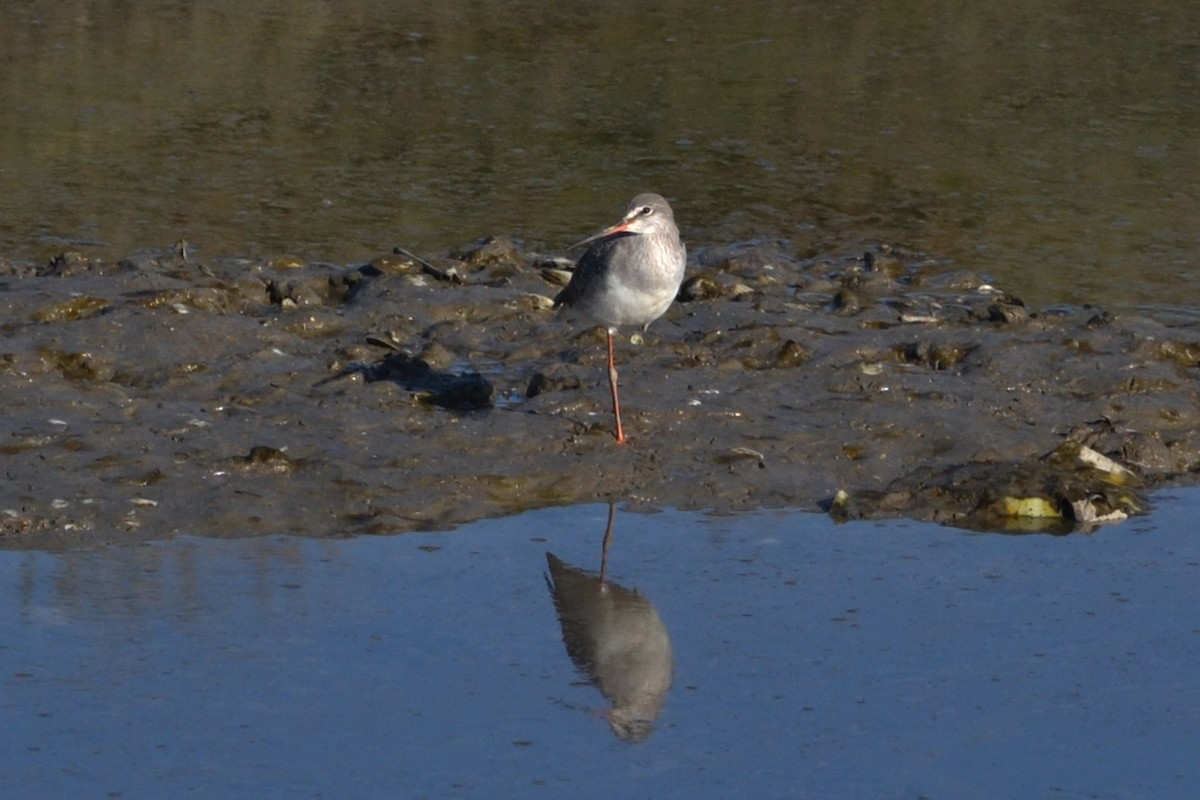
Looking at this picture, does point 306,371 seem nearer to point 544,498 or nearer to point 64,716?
point 544,498

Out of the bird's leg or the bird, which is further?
the bird

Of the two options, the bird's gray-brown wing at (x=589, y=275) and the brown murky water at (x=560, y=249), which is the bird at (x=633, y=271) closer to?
the bird's gray-brown wing at (x=589, y=275)

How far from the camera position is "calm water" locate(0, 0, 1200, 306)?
13.2 m

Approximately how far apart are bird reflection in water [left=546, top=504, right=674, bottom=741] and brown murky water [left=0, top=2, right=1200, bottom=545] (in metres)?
0.94

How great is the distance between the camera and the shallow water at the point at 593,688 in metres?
5.60

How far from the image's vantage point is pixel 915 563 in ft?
24.7

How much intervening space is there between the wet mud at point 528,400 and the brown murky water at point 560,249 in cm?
3

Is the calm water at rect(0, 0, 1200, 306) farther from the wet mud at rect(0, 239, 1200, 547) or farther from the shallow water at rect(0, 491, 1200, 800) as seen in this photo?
the shallow water at rect(0, 491, 1200, 800)

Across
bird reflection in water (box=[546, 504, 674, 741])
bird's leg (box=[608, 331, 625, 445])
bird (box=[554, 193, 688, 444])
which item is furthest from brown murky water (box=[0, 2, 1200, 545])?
bird reflection in water (box=[546, 504, 674, 741])

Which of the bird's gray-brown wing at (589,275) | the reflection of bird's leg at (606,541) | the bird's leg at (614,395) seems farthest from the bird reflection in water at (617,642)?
the bird's gray-brown wing at (589,275)

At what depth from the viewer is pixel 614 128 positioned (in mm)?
15977

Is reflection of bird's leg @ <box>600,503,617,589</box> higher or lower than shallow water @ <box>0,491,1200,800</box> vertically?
lower

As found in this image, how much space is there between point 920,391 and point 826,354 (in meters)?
0.73

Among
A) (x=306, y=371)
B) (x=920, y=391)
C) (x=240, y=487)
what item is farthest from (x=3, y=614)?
(x=920, y=391)
